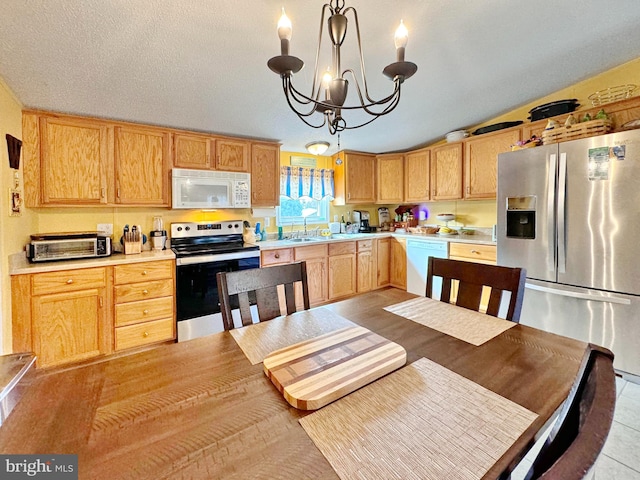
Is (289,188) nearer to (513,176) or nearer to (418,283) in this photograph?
(418,283)

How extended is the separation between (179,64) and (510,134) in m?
3.19

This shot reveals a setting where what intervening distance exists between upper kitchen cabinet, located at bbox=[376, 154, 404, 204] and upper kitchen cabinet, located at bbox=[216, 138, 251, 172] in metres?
2.02

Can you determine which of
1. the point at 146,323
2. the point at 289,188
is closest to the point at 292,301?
the point at 146,323

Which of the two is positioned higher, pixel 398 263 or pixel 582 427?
pixel 582 427

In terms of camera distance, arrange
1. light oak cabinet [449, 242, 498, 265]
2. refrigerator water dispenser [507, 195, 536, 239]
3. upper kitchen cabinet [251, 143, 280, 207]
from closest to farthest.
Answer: refrigerator water dispenser [507, 195, 536, 239]
light oak cabinet [449, 242, 498, 265]
upper kitchen cabinet [251, 143, 280, 207]

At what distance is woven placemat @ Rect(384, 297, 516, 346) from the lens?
1127 mm

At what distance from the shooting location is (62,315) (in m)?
2.17

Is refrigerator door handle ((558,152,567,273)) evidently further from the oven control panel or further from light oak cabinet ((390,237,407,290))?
the oven control panel

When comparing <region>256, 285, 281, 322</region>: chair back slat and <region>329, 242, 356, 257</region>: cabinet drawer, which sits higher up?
<region>329, 242, 356, 257</region>: cabinet drawer

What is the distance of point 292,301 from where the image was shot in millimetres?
1459

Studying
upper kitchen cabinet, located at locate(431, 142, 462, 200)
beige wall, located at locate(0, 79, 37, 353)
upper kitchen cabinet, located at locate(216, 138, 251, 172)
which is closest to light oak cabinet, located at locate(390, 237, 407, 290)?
upper kitchen cabinet, located at locate(431, 142, 462, 200)

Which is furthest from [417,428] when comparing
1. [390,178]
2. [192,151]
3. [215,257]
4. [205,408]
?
[390,178]

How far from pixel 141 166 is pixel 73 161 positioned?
490mm

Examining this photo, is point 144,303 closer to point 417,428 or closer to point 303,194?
point 303,194
